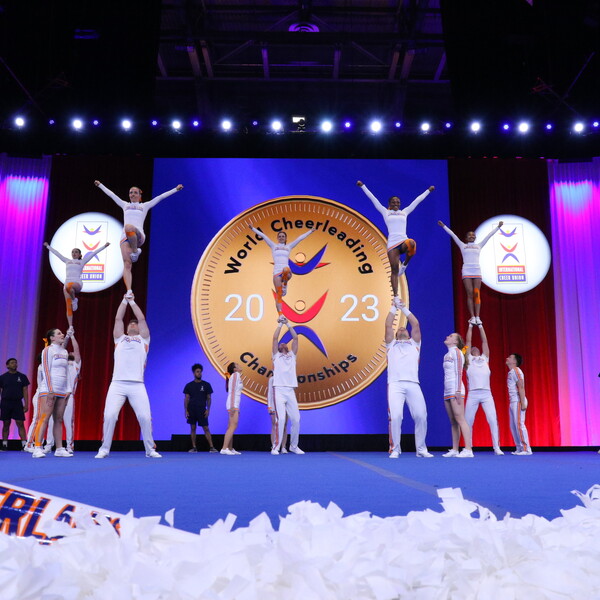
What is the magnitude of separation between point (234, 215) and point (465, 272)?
3809 mm

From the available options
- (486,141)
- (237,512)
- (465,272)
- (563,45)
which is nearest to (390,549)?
(237,512)

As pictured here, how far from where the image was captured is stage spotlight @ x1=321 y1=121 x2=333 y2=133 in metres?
9.40

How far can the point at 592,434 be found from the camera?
9.38 m

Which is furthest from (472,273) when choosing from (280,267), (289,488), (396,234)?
(289,488)

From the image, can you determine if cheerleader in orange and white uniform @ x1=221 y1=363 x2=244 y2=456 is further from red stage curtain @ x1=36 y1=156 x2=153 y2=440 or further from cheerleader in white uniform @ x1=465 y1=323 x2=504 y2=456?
cheerleader in white uniform @ x1=465 y1=323 x2=504 y2=456

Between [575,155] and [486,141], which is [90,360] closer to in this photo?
[486,141]

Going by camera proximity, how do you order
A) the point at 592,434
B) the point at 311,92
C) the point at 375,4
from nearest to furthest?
the point at 592,434 → the point at 375,4 → the point at 311,92

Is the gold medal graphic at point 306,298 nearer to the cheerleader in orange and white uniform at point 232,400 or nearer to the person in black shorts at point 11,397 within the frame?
the cheerleader in orange and white uniform at point 232,400

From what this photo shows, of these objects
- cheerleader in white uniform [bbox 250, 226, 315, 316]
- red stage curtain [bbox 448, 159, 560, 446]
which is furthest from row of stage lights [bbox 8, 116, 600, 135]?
cheerleader in white uniform [bbox 250, 226, 315, 316]

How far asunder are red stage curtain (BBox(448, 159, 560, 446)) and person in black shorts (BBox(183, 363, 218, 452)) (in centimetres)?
404

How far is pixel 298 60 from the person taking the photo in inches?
434

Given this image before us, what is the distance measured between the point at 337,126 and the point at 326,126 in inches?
6.8

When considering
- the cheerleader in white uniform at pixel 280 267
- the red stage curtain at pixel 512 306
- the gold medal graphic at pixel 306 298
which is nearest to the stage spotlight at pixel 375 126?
the gold medal graphic at pixel 306 298

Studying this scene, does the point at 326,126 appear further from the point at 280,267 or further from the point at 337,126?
the point at 280,267
